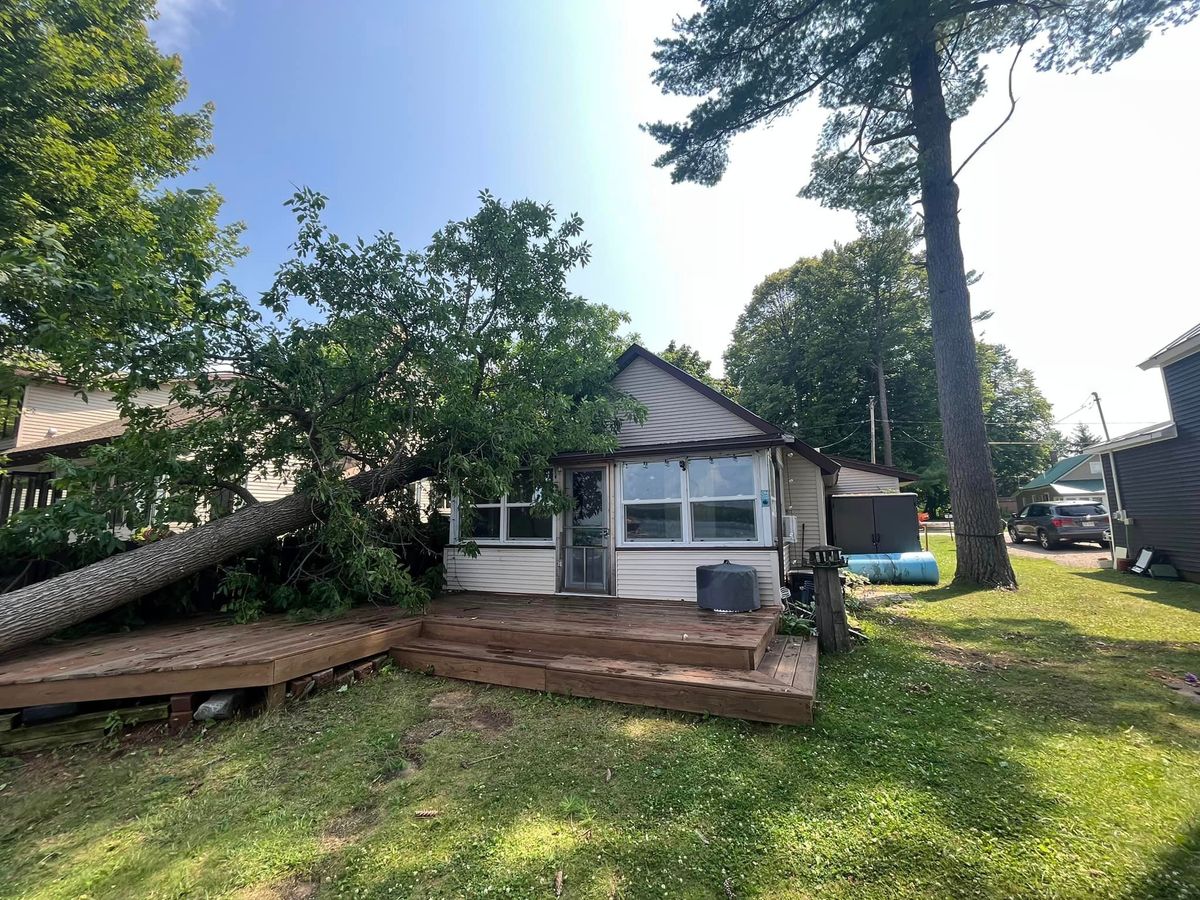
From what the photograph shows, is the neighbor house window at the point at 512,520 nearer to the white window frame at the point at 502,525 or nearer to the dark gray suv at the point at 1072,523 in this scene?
the white window frame at the point at 502,525

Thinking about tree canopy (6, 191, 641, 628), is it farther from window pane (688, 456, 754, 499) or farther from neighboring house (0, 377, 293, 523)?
neighboring house (0, 377, 293, 523)

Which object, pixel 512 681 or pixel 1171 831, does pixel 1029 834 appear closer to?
pixel 1171 831

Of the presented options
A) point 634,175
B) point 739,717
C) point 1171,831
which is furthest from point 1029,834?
point 634,175

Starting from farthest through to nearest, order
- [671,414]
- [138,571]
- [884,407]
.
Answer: [884,407]
[671,414]
[138,571]

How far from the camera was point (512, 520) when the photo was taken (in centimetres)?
830

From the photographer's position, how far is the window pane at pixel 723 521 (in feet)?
22.4

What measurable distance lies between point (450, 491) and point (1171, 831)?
6705 mm

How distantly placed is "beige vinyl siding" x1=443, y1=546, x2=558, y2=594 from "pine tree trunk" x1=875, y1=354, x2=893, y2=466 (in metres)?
22.2

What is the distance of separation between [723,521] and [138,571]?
709cm

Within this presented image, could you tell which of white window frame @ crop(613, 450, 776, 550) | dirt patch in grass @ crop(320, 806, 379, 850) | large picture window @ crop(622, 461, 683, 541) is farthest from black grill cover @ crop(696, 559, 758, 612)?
dirt patch in grass @ crop(320, 806, 379, 850)

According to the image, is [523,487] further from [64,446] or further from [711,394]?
[64,446]

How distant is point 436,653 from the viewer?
4914 millimetres

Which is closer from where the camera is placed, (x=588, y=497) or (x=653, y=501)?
(x=653, y=501)

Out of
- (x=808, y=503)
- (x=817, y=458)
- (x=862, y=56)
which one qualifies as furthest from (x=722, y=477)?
(x=862, y=56)
